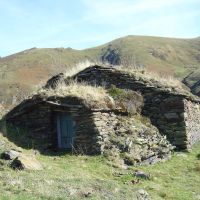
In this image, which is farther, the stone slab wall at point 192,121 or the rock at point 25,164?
the stone slab wall at point 192,121

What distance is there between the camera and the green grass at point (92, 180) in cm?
1141

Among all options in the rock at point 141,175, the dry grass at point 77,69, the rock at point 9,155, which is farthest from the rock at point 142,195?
the dry grass at point 77,69

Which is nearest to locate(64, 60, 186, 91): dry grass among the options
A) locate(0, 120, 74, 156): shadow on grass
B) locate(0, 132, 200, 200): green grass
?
locate(0, 132, 200, 200): green grass

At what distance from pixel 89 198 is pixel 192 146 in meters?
11.7

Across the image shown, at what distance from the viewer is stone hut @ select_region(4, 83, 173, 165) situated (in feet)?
57.9

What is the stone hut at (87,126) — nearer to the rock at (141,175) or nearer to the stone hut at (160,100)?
the stone hut at (160,100)

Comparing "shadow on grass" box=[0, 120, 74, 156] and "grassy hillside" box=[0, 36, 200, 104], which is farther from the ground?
"grassy hillside" box=[0, 36, 200, 104]

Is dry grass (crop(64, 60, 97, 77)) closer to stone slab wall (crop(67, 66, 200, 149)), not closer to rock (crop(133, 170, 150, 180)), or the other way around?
stone slab wall (crop(67, 66, 200, 149))

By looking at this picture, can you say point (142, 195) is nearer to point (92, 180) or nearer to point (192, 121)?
point (92, 180)

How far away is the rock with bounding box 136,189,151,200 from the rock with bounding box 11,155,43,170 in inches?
128

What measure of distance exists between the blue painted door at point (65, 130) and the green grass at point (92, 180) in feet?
6.22

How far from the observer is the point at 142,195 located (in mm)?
12773

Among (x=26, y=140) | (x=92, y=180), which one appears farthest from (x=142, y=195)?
(x=26, y=140)

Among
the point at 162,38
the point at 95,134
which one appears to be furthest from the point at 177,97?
the point at 162,38
